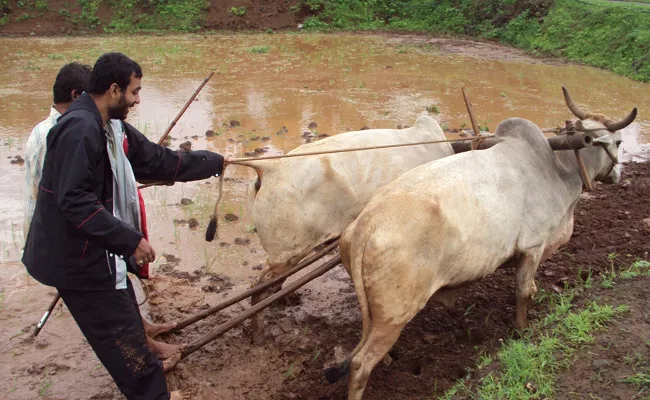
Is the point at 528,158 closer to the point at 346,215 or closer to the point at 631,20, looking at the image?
the point at 346,215

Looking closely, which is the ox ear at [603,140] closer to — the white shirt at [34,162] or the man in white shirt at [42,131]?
the man in white shirt at [42,131]

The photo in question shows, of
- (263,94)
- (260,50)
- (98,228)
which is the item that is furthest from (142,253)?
(260,50)

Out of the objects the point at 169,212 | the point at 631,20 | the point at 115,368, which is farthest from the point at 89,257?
the point at 631,20

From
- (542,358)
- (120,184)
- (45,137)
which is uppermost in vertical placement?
(45,137)

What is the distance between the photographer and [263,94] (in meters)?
11.5

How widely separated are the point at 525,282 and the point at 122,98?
9.07 feet

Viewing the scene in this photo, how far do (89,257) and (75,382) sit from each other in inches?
53.1

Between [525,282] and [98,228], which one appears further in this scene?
[525,282]

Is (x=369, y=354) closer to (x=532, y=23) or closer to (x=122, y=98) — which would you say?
(x=122, y=98)

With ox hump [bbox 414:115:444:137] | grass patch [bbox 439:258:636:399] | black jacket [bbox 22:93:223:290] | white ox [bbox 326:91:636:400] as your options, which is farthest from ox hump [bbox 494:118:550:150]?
black jacket [bbox 22:93:223:290]

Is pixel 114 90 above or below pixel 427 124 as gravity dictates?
above

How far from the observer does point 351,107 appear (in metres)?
10.6

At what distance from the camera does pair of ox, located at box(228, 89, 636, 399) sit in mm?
3492

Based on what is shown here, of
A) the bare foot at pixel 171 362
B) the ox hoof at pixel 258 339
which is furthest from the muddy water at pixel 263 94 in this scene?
the bare foot at pixel 171 362
